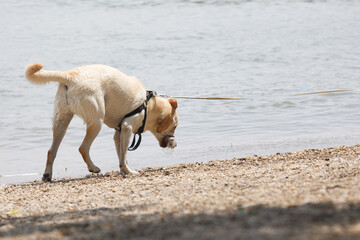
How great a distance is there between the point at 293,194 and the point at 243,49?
58.3 ft

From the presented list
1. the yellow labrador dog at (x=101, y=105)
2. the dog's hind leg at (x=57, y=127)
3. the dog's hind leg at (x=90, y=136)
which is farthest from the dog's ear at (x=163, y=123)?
the dog's hind leg at (x=57, y=127)

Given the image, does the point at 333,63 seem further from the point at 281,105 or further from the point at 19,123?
the point at 19,123

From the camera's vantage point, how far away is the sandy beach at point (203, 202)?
A: 12.1 feet

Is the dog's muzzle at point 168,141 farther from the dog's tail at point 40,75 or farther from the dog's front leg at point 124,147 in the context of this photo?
the dog's tail at point 40,75

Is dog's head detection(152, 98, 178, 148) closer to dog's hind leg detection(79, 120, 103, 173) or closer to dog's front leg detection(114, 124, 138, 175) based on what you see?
dog's front leg detection(114, 124, 138, 175)

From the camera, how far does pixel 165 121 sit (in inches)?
338

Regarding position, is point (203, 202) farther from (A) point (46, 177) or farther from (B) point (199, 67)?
(B) point (199, 67)

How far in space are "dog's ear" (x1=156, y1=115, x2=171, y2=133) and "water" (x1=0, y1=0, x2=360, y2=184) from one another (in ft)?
2.25

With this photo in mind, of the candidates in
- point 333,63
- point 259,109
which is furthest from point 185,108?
point 333,63

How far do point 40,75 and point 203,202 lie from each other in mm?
3357

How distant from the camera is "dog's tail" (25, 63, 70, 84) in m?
7.23

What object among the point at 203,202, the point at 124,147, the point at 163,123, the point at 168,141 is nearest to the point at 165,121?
the point at 163,123

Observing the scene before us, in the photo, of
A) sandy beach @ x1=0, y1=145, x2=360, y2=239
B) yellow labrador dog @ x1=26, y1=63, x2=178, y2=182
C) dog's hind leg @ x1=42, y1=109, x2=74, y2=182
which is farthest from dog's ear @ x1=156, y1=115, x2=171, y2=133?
dog's hind leg @ x1=42, y1=109, x2=74, y2=182

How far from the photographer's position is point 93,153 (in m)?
9.84
